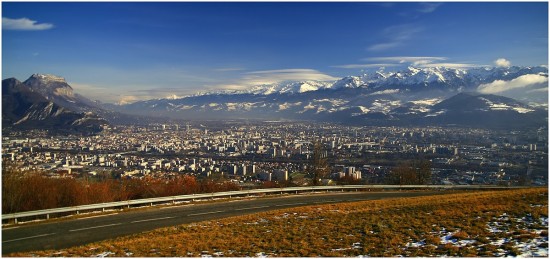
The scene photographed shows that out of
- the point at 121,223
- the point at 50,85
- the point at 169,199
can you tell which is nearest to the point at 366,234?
the point at 121,223

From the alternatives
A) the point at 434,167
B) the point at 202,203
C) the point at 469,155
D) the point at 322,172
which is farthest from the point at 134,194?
the point at 469,155

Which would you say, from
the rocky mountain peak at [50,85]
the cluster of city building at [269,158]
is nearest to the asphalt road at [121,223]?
the cluster of city building at [269,158]

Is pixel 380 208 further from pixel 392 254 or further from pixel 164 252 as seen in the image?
pixel 164 252

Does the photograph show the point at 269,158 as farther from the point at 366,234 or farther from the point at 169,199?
the point at 366,234

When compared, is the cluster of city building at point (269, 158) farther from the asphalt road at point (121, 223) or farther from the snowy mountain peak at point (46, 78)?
the snowy mountain peak at point (46, 78)

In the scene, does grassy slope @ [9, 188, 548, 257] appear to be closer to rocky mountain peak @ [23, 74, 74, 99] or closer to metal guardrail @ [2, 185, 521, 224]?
metal guardrail @ [2, 185, 521, 224]
